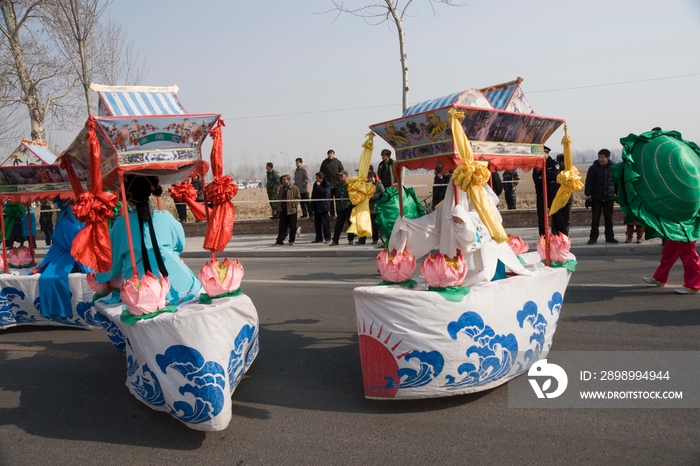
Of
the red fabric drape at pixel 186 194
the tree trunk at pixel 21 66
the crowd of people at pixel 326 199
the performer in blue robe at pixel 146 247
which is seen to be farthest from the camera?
the tree trunk at pixel 21 66

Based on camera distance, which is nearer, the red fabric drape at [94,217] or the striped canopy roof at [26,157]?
the red fabric drape at [94,217]

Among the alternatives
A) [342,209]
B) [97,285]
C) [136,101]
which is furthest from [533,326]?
[342,209]

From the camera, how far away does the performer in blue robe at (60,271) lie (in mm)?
6730

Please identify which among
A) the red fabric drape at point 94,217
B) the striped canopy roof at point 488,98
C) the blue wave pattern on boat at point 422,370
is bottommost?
the blue wave pattern on boat at point 422,370

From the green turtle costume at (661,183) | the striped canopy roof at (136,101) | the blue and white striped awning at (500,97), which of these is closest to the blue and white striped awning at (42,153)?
the striped canopy roof at (136,101)

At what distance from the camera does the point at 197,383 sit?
3.81m

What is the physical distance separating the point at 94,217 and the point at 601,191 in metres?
10.2

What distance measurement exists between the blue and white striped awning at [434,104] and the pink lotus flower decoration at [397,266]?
1169 millimetres

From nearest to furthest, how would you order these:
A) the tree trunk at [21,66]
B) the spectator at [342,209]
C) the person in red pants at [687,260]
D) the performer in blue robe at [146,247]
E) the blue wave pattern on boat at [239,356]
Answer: the blue wave pattern on boat at [239,356] → the performer in blue robe at [146,247] → the person in red pants at [687,260] → the spectator at [342,209] → the tree trunk at [21,66]

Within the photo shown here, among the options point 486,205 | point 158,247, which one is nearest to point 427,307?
point 486,205

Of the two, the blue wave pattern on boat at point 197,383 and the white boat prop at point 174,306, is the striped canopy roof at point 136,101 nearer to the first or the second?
the white boat prop at point 174,306

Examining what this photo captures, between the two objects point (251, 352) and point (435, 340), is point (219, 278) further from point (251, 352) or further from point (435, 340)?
point (435, 340)

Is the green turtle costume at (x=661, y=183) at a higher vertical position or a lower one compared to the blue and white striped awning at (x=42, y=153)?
lower

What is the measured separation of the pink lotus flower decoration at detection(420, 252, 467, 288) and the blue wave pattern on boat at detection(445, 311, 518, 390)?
26cm
